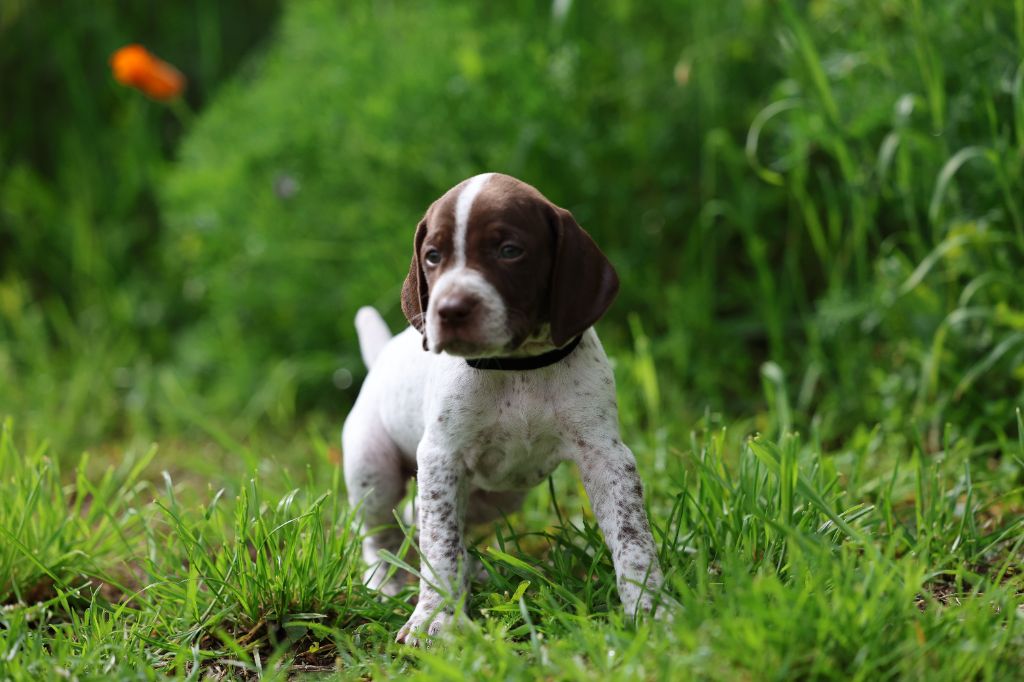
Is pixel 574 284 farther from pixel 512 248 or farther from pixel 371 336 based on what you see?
pixel 371 336

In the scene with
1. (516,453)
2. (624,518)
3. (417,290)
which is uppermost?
(417,290)

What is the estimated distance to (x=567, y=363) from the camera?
9.44 ft

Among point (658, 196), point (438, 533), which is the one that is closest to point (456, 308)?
point (438, 533)

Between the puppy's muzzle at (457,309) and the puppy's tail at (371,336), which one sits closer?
the puppy's muzzle at (457,309)

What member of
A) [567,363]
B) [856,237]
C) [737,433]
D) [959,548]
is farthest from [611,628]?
[856,237]

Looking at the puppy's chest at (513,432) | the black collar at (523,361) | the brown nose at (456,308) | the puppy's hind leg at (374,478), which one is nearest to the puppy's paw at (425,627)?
the puppy's chest at (513,432)

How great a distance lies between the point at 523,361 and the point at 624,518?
484mm

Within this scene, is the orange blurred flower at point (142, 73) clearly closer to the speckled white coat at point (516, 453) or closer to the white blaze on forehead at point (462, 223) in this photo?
the speckled white coat at point (516, 453)

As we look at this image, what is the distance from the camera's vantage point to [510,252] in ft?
8.71

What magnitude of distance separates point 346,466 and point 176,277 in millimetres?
4229

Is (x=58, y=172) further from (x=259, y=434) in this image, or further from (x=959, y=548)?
(x=959, y=548)

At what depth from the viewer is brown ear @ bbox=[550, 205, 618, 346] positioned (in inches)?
106

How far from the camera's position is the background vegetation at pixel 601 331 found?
2.72 meters

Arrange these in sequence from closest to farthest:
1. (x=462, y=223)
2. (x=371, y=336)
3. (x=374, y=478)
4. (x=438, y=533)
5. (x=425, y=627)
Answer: (x=462, y=223)
(x=425, y=627)
(x=438, y=533)
(x=374, y=478)
(x=371, y=336)
